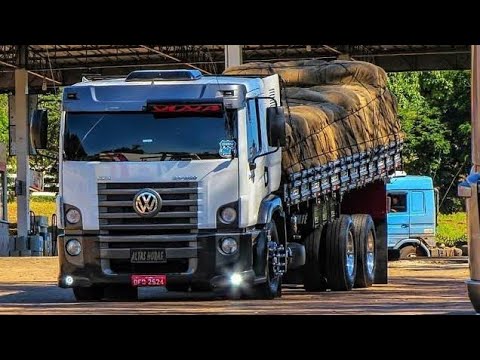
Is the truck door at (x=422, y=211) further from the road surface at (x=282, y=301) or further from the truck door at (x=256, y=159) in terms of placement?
the truck door at (x=256, y=159)

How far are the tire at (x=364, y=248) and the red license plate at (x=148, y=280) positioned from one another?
4.90m

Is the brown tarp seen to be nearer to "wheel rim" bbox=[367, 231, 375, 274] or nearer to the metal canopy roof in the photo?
"wheel rim" bbox=[367, 231, 375, 274]

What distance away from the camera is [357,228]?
714 inches

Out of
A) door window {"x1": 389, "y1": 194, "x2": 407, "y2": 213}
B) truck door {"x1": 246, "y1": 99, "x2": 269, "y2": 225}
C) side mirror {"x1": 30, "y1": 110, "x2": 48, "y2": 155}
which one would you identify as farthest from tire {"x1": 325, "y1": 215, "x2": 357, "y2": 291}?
door window {"x1": 389, "y1": 194, "x2": 407, "y2": 213}

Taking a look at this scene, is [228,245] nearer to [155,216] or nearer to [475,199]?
[155,216]

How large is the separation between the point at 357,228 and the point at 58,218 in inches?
220

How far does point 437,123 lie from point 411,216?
14.9m

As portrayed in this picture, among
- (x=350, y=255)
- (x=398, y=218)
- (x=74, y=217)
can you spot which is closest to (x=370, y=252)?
(x=350, y=255)

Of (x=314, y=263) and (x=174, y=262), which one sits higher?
(x=174, y=262)

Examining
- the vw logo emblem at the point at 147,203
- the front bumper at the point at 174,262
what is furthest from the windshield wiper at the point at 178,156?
the front bumper at the point at 174,262

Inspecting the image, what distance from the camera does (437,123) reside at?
4591 cm

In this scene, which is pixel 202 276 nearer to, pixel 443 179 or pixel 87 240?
pixel 87 240

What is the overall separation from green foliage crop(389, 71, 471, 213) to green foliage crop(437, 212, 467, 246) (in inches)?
52.5

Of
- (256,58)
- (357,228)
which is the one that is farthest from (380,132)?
(256,58)
